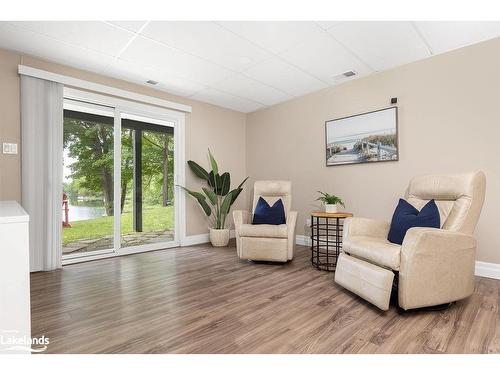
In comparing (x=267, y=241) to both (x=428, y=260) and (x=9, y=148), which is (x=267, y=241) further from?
(x=9, y=148)

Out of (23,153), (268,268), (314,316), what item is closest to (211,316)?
(314,316)

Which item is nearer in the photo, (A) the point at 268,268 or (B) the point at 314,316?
(B) the point at 314,316

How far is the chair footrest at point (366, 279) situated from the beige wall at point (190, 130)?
2.76m

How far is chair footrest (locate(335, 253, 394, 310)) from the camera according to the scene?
193cm

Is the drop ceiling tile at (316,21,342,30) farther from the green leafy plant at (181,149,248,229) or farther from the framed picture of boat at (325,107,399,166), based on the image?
the green leafy plant at (181,149,248,229)

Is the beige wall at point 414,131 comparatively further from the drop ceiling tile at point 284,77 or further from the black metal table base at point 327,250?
the black metal table base at point 327,250

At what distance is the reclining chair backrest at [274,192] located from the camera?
3.79m

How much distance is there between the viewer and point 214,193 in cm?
446

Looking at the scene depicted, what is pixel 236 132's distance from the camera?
5105 mm

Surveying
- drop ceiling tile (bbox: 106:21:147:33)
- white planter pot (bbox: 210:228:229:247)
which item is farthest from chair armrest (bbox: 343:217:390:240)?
drop ceiling tile (bbox: 106:21:147:33)

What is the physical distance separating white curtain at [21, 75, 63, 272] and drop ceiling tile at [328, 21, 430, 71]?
124 inches
